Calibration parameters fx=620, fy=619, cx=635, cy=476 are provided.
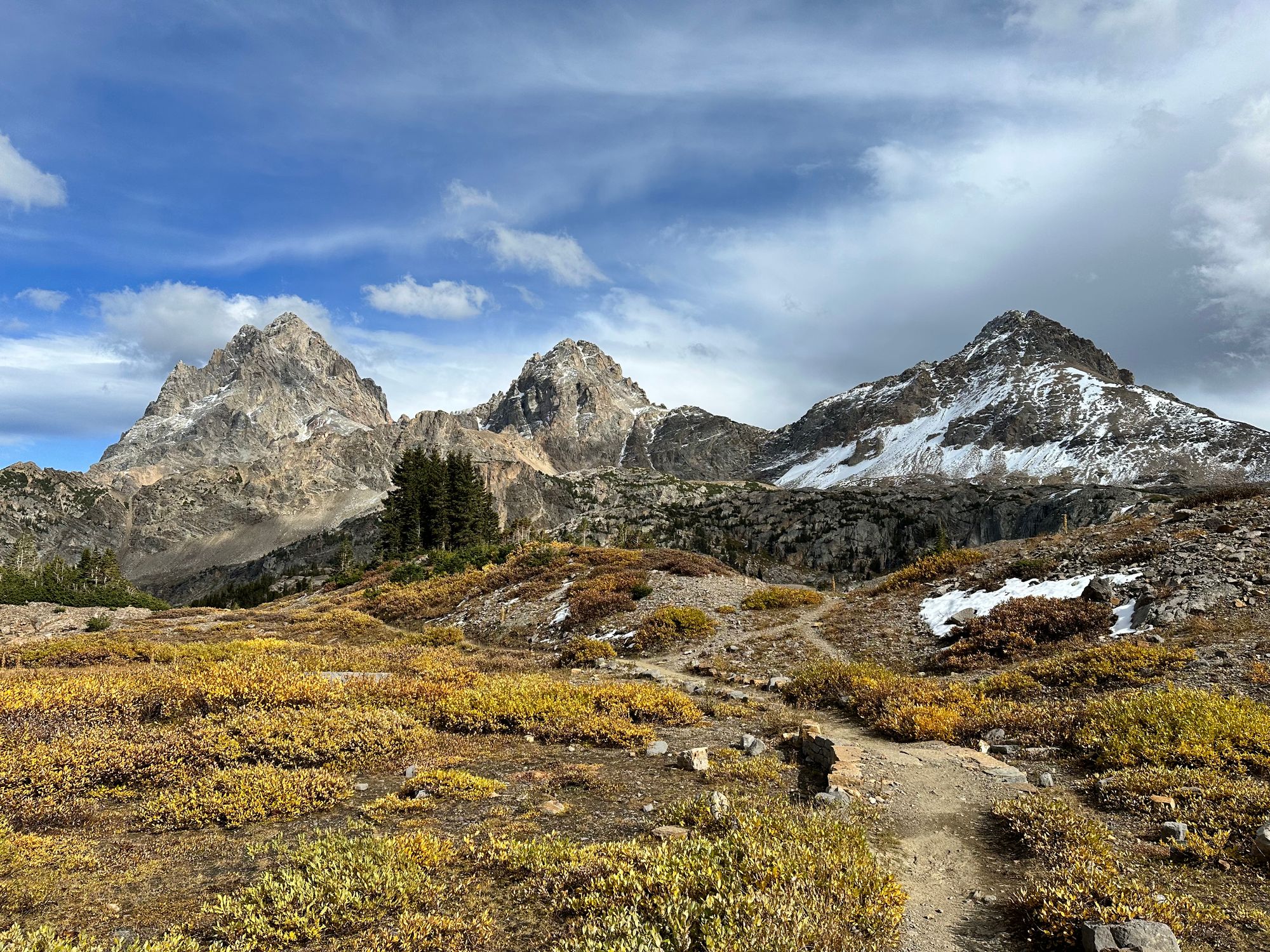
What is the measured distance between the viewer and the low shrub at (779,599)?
90.1 ft

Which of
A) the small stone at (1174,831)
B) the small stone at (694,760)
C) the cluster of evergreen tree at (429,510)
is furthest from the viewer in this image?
the cluster of evergreen tree at (429,510)

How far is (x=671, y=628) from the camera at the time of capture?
24094mm

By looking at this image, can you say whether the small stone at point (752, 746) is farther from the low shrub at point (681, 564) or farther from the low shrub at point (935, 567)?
the low shrub at point (681, 564)

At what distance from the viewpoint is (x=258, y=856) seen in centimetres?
654

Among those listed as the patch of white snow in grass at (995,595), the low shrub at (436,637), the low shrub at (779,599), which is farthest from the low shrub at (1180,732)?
the low shrub at (436,637)

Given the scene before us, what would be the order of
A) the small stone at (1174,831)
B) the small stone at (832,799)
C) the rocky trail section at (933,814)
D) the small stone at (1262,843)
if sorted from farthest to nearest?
the small stone at (832,799)
the small stone at (1174,831)
the small stone at (1262,843)
the rocky trail section at (933,814)

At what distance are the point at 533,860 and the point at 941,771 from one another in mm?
6949

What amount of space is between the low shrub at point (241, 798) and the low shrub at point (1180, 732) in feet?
36.8

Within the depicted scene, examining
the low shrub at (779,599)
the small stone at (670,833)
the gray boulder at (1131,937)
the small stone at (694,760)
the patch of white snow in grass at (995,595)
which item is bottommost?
the small stone at (694,760)

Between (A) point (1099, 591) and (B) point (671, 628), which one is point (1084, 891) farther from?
(B) point (671, 628)

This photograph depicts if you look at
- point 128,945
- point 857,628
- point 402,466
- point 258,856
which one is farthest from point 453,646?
point 402,466

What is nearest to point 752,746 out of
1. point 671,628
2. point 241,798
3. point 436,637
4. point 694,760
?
point 694,760

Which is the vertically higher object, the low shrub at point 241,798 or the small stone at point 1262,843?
the small stone at point 1262,843

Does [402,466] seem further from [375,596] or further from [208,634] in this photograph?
[208,634]
